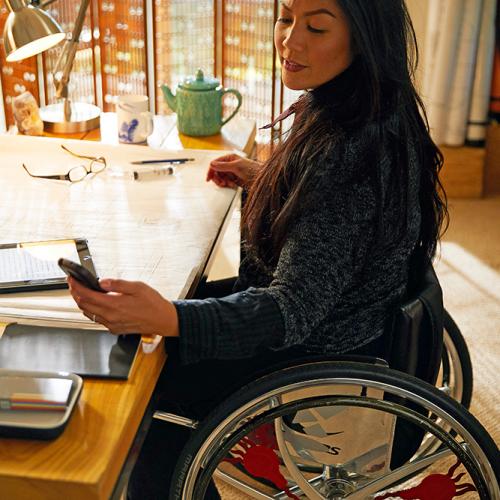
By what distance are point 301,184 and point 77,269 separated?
1.12 feet

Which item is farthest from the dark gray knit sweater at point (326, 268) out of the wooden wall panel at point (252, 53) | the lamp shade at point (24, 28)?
the wooden wall panel at point (252, 53)

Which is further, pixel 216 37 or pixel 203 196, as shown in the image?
pixel 216 37

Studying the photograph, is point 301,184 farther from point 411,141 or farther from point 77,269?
point 77,269

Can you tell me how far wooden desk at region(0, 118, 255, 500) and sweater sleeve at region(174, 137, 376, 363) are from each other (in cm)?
12

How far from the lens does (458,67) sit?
302cm

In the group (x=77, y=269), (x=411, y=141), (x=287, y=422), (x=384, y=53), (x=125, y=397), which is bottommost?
(x=287, y=422)

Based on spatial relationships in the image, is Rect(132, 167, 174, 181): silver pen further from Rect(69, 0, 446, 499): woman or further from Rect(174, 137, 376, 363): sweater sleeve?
Rect(174, 137, 376, 363): sweater sleeve

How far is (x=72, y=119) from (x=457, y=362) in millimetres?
1074

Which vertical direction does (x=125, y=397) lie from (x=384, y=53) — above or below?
below

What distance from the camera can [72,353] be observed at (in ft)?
3.35

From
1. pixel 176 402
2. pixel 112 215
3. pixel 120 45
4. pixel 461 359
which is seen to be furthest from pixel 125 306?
pixel 120 45

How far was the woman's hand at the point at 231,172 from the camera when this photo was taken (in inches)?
63.9

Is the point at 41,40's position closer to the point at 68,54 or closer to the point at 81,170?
the point at 68,54

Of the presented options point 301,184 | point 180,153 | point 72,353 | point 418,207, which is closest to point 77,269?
point 72,353
